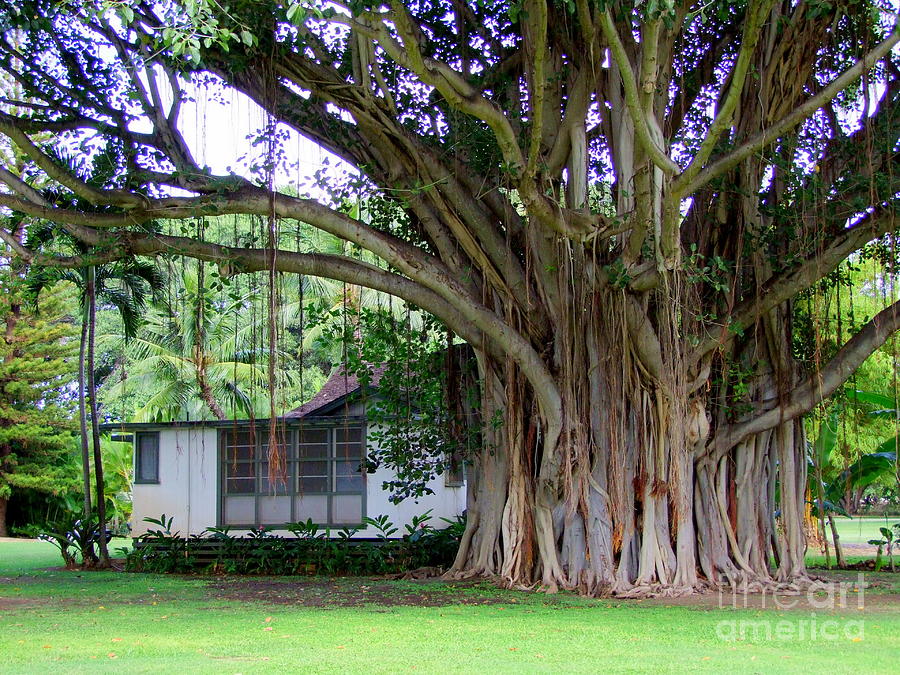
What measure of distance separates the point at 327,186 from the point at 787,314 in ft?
16.6

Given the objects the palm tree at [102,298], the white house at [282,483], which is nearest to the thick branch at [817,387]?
the white house at [282,483]

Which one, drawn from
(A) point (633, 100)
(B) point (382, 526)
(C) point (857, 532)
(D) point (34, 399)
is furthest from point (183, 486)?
(C) point (857, 532)

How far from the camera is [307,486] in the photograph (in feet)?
47.9

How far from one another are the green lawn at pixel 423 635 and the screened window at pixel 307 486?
14.6 ft

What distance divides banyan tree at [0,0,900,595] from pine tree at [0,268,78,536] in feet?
50.4

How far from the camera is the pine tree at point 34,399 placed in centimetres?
2348

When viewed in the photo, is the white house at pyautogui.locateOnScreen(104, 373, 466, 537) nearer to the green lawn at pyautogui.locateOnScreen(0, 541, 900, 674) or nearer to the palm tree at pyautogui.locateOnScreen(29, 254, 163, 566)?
the palm tree at pyautogui.locateOnScreen(29, 254, 163, 566)

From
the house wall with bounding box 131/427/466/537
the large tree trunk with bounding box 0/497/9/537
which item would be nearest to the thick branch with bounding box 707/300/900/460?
the house wall with bounding box 131/427/466/537

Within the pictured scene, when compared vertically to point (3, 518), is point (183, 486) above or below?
above

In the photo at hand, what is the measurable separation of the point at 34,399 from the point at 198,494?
11.4 m

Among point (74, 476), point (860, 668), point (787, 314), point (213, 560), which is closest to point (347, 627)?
point (860, 668)

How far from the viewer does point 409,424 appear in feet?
38.4

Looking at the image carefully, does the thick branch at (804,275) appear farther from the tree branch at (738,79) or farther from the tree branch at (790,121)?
the tree branch at (738,79)

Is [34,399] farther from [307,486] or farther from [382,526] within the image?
[382,526]
